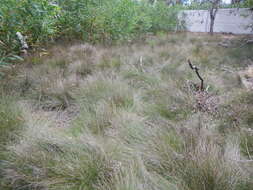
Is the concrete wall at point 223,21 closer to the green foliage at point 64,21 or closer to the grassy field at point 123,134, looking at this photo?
the green foliage at point 64,21

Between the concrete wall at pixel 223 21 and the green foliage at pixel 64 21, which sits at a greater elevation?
the concrete wall at pixel 223 21

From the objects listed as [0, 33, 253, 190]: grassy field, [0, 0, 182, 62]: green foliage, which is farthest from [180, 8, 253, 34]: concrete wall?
[0, 33, 253, 190]: grassy field

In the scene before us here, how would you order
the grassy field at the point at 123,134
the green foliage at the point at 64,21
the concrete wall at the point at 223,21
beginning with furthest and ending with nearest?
the concrete wall at the point at 223,21
the green foliage at the point at 64,21
the grassy field at the point at 123,134

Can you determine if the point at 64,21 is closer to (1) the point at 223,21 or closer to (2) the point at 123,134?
(2) the point at 123,134

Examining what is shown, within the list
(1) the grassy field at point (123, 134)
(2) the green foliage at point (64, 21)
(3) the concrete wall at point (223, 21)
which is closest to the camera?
(1) the grassy field at point (123, 134)

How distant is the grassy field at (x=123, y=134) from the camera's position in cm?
83

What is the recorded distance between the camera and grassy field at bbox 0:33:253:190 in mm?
830

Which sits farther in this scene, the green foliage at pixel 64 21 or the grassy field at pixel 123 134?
the green foliage at pixel 64 21

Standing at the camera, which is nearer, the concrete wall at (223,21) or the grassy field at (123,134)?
the grassy field at (123,134)

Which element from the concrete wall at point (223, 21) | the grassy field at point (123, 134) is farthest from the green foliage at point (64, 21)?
the concrete wall at point (223, 21)

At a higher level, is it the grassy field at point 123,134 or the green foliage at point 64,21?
the green foliage at point 64,21

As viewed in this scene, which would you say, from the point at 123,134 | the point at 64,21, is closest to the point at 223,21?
the point at 64,21

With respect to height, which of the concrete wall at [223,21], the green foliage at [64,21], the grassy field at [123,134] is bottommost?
the grassy field at [123,134]

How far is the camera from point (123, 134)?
3.85 feet
